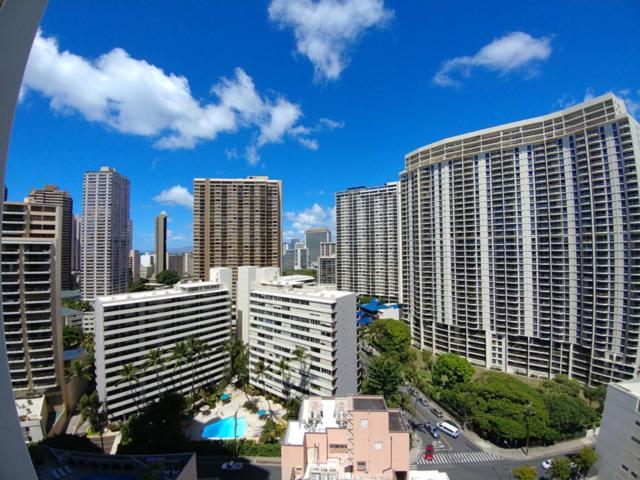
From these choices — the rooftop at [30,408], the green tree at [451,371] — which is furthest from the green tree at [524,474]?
the rooftop at [30,408]

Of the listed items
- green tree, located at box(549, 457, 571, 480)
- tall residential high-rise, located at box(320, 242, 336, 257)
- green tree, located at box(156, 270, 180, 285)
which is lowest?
green tree, located at box(549, 457, 571, 480)

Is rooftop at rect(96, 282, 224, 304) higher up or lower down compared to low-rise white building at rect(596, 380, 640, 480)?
higher up

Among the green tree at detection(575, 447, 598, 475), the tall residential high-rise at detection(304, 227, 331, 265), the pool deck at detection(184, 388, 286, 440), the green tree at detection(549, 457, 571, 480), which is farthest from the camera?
the tall residential high-rise at detection(304, 227, 331, 265)

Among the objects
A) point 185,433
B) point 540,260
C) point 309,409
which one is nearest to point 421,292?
point 540,260

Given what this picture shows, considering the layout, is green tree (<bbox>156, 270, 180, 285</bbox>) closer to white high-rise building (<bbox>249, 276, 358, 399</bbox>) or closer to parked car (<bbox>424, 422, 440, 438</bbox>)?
white high-rise building (<bbox>249, 276, 358, 399</bbox>)

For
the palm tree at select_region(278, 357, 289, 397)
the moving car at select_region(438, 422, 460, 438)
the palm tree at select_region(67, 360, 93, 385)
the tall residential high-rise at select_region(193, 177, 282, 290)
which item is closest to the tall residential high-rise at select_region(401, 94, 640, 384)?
the moving car at select_region(438, 422, 460, 438)

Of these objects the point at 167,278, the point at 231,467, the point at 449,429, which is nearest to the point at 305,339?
the point at 231,467

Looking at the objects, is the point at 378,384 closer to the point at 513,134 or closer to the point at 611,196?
the point at 611,196

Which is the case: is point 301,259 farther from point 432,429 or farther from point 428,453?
point 428,453
